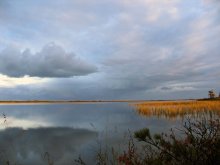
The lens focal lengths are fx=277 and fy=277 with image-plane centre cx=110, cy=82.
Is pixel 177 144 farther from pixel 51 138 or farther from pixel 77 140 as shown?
pixel 51 138

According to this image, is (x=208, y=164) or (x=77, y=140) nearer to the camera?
(x=208, y=164)

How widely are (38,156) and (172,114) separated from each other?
19257 millimetres

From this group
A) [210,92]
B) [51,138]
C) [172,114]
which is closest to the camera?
[51,138]

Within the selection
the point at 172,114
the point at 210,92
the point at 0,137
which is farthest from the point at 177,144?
the point at 210,92

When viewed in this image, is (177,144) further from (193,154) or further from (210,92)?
(210,92)

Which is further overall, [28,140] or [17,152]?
[28,140]

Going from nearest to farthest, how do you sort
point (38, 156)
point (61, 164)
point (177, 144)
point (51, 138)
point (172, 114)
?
point (177, 144) → point (61, 164) → point (38, 156) → point (51, 138) → point (172, 114)

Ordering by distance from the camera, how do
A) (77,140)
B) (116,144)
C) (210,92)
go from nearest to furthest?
(116,144), (77,140), (210,92)

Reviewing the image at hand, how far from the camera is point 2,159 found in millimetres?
9734

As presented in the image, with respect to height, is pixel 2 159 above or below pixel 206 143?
below

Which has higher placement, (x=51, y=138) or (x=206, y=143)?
(x=206, y=143)

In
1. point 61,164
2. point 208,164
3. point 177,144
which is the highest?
point 177,144

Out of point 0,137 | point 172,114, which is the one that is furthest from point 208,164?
point 172,114

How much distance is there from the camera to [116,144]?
12031mm
